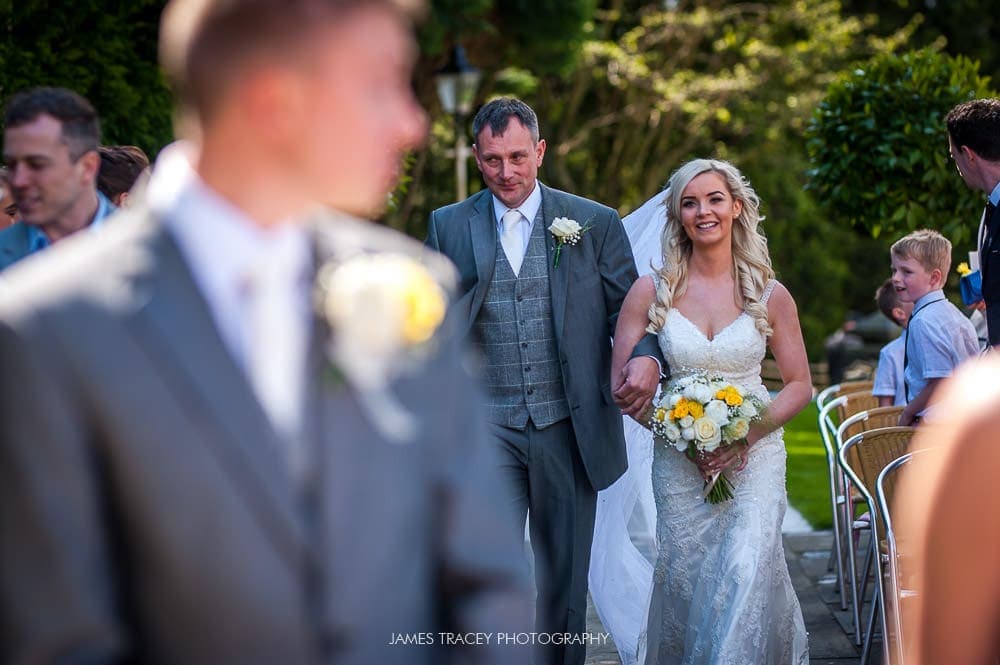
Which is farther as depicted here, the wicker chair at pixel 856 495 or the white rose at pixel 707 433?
the wicker chair at pixel 856 495

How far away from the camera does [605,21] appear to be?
2194 centimetres

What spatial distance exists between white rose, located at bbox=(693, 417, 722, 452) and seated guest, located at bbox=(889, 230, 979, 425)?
5.07ft

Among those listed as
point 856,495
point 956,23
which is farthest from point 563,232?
point 956,23

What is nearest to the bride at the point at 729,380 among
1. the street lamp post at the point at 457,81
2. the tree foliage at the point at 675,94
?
the street lamp post at the point at 457,81

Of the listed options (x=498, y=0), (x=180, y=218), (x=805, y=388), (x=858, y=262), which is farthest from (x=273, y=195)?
(x=858, y=262)

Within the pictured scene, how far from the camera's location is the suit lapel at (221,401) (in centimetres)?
177

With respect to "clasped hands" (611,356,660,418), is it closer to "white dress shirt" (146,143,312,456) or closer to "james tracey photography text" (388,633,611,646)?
"james tracey photography text" (388,633,611,646)

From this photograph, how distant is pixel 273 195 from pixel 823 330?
2839 centimetres

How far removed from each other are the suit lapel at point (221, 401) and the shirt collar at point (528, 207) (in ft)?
13.3

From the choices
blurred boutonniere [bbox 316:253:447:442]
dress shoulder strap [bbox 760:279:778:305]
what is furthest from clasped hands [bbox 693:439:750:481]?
blurred boutonniere [bbox 316:253:447:442]

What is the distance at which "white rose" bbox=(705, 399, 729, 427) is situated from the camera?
523cm

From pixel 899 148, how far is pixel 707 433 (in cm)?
396

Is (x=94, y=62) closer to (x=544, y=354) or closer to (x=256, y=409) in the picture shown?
(x=544, y=354)

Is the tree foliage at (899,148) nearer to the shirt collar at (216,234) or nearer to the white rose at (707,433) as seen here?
the white rose at (707,433)
